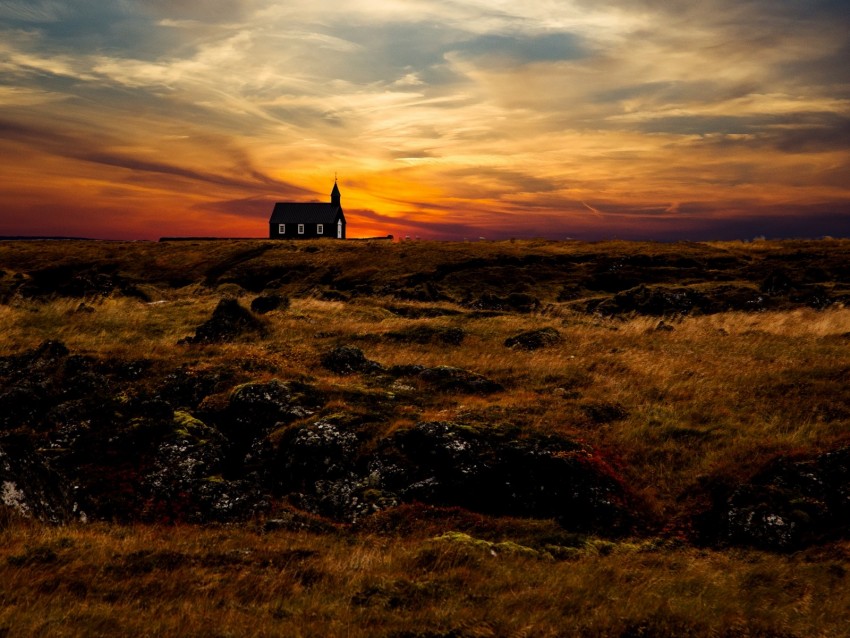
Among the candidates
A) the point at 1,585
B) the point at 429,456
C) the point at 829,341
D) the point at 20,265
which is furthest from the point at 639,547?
the point at 20,265

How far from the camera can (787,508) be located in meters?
11.8

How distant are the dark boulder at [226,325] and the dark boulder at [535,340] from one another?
13095 millimetres

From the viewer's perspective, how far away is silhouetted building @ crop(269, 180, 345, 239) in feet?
425

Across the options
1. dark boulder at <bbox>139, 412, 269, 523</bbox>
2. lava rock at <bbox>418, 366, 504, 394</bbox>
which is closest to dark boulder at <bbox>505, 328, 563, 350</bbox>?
lava rock at <bbox>418, 366, 504, 394</bbox>

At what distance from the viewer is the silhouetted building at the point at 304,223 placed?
425 feet

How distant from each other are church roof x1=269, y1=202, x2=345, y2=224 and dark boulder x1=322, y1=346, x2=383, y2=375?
110932 millimetres

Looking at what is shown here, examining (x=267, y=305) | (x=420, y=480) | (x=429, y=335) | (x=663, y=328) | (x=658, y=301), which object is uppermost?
(x=658, y=301)

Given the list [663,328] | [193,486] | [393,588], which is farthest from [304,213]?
[393,588]

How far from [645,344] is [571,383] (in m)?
9.06

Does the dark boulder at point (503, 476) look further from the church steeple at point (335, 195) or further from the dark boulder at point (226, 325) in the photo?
the church steeple at point (335, 195)

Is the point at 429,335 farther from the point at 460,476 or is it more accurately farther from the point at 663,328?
the point at 460,476

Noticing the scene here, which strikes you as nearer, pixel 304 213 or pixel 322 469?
pixel 322 469

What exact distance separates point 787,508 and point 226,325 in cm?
2407

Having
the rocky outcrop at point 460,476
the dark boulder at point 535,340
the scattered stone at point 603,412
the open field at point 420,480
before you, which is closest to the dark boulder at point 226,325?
the open field at point 420,480
